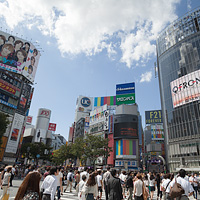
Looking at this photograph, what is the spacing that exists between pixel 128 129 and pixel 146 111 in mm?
24385

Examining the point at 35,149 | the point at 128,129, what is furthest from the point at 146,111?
the point at 35,149

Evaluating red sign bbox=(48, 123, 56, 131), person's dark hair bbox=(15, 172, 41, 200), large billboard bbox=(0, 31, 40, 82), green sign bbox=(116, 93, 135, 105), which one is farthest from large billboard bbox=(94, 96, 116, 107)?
person's dark hair bbox=(15, 172, 41, 200)

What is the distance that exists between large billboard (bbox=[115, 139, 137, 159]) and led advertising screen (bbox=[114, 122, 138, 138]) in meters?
1.75

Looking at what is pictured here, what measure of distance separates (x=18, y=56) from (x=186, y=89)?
48.1 metres

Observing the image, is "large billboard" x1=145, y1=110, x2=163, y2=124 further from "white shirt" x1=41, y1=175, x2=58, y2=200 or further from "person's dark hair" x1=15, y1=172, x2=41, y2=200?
"person's dark hair" x1=15, y1=172, x2=41, y2=200

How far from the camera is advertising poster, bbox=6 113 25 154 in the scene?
44.4 m

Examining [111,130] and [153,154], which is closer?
[111,130]

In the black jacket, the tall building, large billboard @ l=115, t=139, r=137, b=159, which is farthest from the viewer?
large billboard @ l=115, t=139, r=137, b=159

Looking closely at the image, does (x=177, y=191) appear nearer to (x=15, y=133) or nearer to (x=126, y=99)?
(x=126, y=99)

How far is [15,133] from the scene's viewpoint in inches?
1825

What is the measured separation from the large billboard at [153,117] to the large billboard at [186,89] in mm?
25456

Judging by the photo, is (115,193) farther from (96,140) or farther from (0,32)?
(0,32)

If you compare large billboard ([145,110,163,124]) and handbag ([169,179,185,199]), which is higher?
large billboard ([145,110,163,124])

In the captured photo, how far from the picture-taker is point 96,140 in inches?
1388
